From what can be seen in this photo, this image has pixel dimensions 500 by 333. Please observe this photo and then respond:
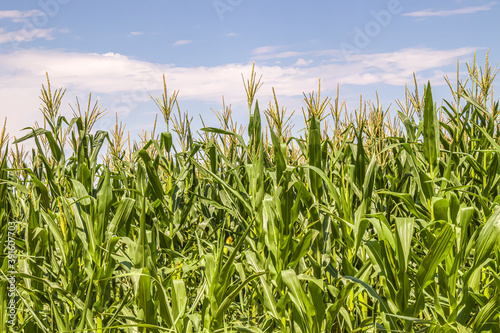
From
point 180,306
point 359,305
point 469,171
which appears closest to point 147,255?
point 180,306

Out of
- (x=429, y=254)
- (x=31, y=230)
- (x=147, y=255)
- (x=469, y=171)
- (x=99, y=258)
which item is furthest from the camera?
(x=469, y=171)

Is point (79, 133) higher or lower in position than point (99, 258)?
higher

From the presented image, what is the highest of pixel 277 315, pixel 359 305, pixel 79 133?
pixel 79 133

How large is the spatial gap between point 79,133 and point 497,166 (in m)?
2.24

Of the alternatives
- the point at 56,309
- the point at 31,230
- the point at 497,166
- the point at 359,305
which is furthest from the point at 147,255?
the point at 497,166

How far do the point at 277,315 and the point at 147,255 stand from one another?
0.54 meters

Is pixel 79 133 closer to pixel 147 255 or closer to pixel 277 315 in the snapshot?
pixel 147 255

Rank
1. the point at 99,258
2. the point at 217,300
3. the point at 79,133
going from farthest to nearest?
the point at 79,133 → the point at 99,258 → the point at 217,300

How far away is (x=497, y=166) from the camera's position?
7.49 ft

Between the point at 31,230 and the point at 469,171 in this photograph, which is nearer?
the point at 31,230

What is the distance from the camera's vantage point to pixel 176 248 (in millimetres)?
2666

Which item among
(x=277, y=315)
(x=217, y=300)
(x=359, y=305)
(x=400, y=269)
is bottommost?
(x=359, y=305)

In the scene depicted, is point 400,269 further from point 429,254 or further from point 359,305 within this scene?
point 359,305

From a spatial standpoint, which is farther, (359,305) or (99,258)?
(359,305)
